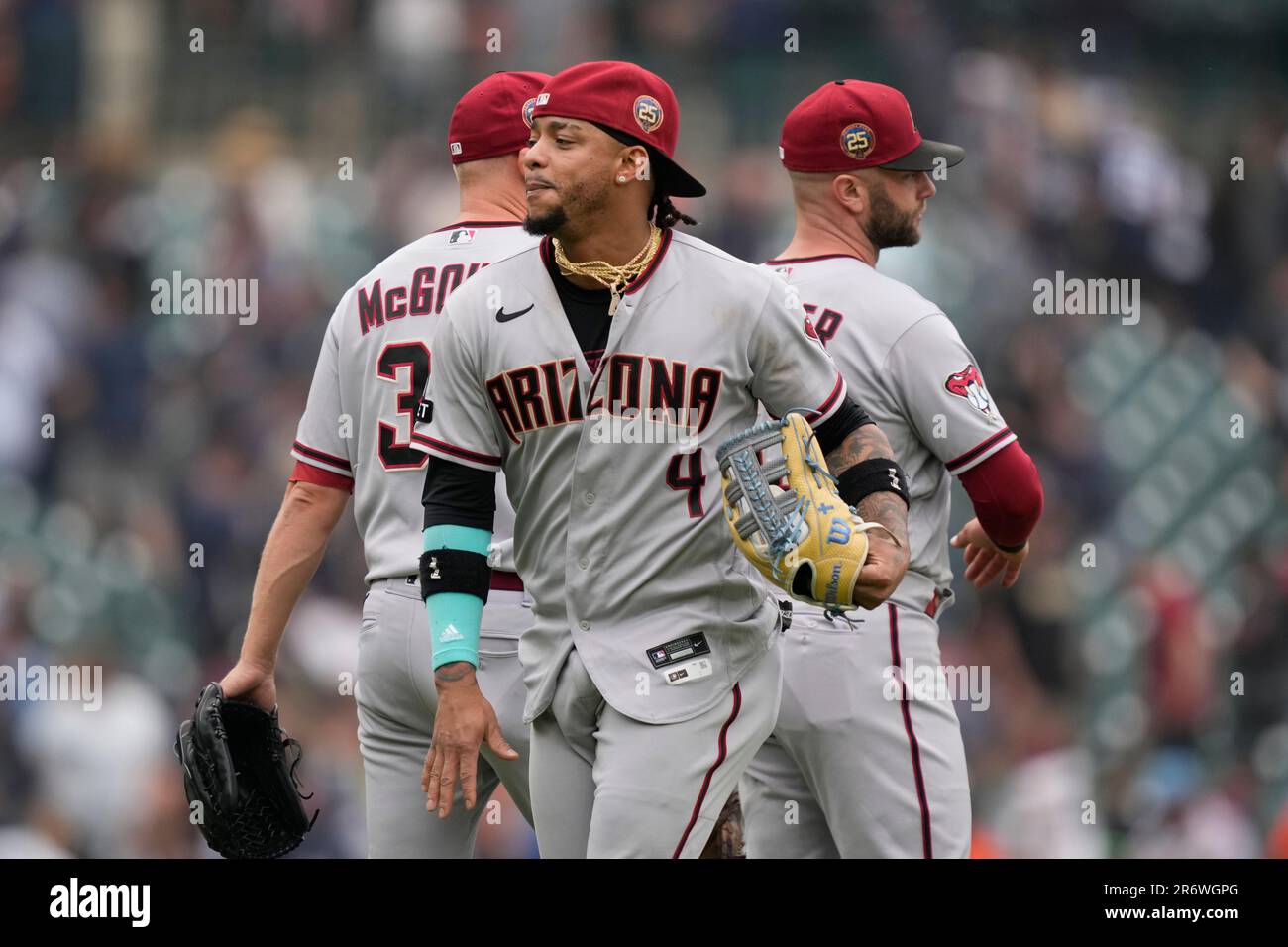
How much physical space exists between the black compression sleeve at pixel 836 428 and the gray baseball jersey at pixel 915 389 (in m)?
0.60

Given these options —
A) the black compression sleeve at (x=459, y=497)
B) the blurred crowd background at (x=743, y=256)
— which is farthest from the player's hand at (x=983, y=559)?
the blurred crowd background at (x=743, y=256)

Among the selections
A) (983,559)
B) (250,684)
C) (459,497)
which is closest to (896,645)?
(983,559)

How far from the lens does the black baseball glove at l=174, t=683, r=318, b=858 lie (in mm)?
4156

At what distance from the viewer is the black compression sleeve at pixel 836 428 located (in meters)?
3.45

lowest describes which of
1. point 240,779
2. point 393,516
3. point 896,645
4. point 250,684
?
point 240,779

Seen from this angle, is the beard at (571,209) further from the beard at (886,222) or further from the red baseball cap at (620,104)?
the beard at (886,222)

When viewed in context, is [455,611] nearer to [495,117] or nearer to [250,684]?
[250,684]

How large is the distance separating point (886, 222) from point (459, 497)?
148 centimetres

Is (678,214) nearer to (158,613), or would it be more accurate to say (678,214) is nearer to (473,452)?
(473,452)

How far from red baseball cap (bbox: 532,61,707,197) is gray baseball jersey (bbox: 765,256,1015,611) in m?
0.73

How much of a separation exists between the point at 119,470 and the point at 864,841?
17.4 feet

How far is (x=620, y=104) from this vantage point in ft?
11.3

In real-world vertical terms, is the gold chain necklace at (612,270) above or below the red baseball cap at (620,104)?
below

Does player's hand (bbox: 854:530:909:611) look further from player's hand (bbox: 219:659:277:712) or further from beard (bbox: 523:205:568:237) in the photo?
player's hand (bbox: 219:659:277:712)
